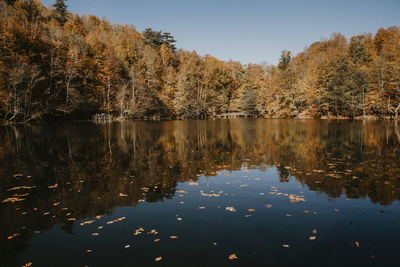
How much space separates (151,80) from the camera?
6519 centimetres

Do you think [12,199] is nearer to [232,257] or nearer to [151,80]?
[232,257]

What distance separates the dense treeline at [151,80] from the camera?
38.3m

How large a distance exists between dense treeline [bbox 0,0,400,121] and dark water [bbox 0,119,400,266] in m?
33.3

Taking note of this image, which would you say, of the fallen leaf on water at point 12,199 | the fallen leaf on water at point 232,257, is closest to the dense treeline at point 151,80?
the fallen leaf on water at point 12,199

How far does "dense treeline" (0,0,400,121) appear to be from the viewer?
38.3 metres

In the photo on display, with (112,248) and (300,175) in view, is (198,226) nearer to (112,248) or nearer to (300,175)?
(112,248)

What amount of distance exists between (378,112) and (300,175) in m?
55.5

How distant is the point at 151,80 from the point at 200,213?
206 ft

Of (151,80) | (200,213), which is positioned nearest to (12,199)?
(200,213)

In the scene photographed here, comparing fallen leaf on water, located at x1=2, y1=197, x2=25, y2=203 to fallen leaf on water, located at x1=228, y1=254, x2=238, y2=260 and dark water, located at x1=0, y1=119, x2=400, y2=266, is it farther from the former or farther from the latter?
fallen leaf on water, located at x1=228, y1=254, x2=238, y2=260

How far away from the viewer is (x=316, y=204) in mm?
6484

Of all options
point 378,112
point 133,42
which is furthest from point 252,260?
point 133,42

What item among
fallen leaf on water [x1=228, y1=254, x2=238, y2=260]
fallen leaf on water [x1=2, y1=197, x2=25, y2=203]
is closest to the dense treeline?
fallen leaf on water [x1=2, y1=197, x2=25, y2=203]

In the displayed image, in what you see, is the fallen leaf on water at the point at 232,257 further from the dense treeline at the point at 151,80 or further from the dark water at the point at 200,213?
the dense treeline at the point at 151,80
